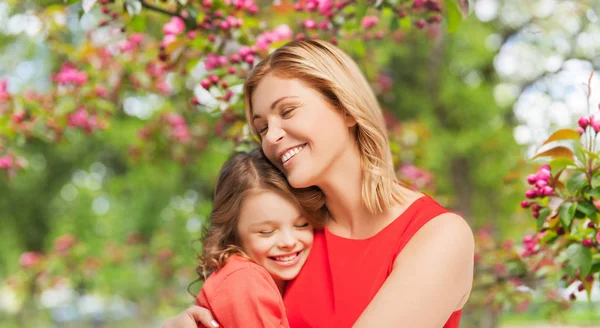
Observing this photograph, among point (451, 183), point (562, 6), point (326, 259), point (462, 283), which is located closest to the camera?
point (462, 283)

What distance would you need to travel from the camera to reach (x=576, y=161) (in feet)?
6.50

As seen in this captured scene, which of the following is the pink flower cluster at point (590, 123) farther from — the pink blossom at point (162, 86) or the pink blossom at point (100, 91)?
the pink blossom at point (162, 86)

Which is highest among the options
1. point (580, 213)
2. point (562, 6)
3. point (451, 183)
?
point (580, 213)

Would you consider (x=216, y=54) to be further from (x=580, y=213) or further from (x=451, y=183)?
(x=451, y=183)

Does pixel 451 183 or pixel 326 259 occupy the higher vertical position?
pixel 326 259

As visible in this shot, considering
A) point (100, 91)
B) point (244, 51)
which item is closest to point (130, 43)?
point (100, 91)

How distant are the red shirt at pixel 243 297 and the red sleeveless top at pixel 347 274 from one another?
8 cm

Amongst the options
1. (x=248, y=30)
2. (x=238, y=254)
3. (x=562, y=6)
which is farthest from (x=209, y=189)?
(x=238, y=254)

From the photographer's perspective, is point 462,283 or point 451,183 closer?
point 462,283

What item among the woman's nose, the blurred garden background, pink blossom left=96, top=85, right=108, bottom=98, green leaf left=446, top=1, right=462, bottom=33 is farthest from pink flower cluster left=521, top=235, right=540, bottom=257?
pink blossom left=96, top=85, right=108, bottom=98

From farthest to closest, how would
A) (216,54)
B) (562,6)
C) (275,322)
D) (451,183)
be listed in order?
(451,183)
(562,6)
(216,54)
(275,322)

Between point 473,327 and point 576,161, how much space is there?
6488 millimetres

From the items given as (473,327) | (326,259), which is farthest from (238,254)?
(473,327)

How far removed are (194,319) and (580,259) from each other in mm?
1140
